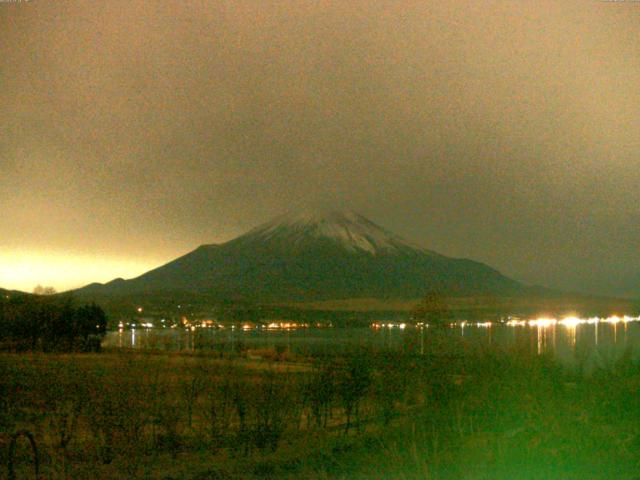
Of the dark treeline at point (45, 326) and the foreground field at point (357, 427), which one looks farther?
the dark treeline at point (45, 326)

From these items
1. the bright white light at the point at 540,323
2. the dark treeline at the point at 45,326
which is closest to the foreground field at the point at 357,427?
the dark treeline at the point at 45,326

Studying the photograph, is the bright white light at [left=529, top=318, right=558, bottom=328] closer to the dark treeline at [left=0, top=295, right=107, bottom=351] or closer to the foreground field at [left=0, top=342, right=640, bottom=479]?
the dark treeline at [left=0, top=295, right=107, bottom=351]

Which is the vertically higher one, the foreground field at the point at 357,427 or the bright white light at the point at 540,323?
the foreground field at the point at 357,427

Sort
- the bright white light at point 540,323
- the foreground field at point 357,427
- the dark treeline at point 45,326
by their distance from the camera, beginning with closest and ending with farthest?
the foreground field at point 357,427 < the dark treeline at point 45,326 < the bright white light at point 540,323

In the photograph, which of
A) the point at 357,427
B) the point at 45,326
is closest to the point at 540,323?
the point at 45,326

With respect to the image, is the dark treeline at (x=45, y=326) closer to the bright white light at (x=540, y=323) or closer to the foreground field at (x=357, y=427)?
the bright white light at (x=540, y=323)

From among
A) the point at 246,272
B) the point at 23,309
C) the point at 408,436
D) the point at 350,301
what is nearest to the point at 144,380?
the point at 408,436

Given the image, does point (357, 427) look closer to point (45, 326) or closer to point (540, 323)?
point (45, 326)
